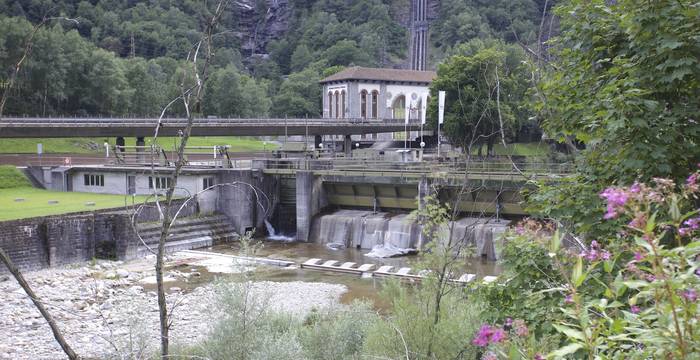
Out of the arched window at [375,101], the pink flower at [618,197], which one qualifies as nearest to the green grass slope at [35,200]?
the pink flower at [618,197]

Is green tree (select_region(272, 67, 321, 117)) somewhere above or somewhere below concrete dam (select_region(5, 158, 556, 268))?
above

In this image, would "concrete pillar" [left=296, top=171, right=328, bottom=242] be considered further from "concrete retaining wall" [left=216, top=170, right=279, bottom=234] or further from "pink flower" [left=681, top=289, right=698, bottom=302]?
"pink flower" [left=681, top=289, right=698, bottom=302]

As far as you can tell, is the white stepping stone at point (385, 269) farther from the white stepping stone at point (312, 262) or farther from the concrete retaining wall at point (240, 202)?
the concrete retaining wall at point (240, 202)

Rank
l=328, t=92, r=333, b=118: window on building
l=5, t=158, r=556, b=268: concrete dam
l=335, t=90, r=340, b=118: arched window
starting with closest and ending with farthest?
l=5, t=158, r=556, b=268: concrete dam, l=335, t=90, r=340, b=118: arched window, l=328, t=92, r=333, b=118: window on building

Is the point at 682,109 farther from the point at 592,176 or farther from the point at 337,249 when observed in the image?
the point at 337,249

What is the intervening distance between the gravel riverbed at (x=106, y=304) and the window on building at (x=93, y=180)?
12.9 meters

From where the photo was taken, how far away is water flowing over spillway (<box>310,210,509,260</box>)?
28.5m

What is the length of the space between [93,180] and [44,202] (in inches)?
258

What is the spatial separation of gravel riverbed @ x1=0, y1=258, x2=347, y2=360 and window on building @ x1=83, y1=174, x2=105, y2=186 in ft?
42.5

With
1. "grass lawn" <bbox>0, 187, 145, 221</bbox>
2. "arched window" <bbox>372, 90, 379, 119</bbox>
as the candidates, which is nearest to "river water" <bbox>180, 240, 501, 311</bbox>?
"grass lawn" <bbox>0, 187, 145, 221</bbox>

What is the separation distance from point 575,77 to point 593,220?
1.85 metres

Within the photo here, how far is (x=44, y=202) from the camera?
31453 mm

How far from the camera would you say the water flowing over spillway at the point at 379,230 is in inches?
1121

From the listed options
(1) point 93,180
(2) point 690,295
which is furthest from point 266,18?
(2) point 690,295
